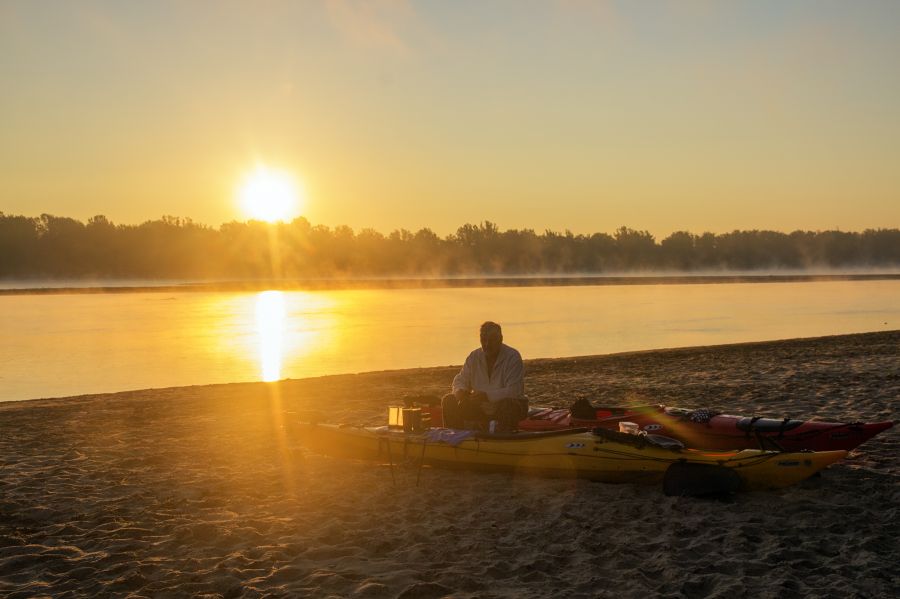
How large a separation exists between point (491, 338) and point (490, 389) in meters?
0.69

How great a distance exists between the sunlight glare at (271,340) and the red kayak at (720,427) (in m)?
9.55

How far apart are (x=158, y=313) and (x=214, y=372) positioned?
83.5 ft

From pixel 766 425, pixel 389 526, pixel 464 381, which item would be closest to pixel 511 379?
pixel 464 381

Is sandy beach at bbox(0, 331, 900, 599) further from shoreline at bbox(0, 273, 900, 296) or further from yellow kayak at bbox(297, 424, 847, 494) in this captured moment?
shoreline at bbox(0, 273, 900, 296)

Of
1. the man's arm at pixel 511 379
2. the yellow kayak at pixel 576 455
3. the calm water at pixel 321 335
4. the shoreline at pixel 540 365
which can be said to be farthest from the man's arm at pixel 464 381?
the calm water at pixel 321 335

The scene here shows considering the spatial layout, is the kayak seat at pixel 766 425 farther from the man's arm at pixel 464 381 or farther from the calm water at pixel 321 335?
the calm water at pixel 321 335

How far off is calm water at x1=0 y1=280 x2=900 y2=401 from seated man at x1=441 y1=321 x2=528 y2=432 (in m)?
10.9

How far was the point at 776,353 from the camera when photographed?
60.0ft

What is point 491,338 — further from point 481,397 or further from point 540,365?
point 540,365

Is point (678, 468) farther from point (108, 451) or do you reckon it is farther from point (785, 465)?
point (108, 451)

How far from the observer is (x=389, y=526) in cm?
695

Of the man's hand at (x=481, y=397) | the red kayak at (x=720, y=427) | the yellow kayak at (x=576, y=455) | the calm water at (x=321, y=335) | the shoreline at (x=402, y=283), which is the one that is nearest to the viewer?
the yellow kayak at (x=576, y=455)

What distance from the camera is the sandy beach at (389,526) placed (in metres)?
5.55

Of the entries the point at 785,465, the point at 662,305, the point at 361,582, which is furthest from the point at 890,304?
the point at 361,582
